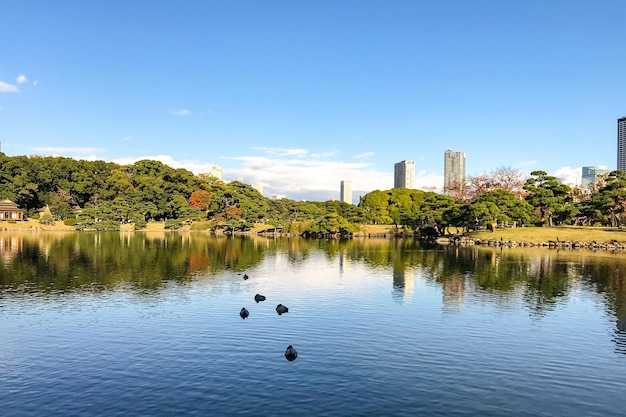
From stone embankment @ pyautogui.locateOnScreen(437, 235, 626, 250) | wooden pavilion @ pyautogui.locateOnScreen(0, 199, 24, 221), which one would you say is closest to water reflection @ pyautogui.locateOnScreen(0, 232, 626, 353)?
stone embankment @ pyautogui.locateOnScreen(437, 235, 626, 250)

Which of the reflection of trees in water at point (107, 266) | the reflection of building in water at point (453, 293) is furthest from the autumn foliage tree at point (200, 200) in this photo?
the reflection of building in water at point (453, 293)

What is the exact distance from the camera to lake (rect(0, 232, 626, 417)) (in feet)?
40.1

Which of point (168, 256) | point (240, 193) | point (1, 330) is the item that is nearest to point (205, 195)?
point (240, 193)

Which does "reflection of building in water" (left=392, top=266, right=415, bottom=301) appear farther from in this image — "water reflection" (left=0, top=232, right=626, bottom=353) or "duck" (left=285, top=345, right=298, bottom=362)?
"duck" (left=285, top=345, right=298, bottom=362)

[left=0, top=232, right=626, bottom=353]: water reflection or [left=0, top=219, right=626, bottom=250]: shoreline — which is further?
[left=0, top=219, right=626, bottom=250]: shoreline

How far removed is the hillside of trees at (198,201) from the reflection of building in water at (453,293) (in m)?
43.4

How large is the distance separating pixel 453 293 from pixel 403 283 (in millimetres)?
4485

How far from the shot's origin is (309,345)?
17234 mm

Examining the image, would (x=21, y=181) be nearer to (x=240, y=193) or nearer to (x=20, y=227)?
(x=20, y=227)

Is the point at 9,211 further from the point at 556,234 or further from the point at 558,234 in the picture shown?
the point at 558,234

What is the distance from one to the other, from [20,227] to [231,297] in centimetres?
8118

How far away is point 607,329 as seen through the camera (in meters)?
20.3

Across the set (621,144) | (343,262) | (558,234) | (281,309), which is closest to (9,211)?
(343,262)

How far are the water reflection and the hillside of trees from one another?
29406mm
